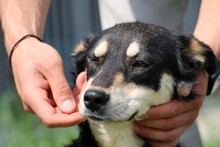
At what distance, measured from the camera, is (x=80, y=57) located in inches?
122

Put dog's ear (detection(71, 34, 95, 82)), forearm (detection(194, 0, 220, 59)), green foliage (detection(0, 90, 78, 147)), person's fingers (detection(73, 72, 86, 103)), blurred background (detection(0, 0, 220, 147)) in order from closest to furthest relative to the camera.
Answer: person's fingers (detection(73, 72, 86, 103)) < forearm (detection(194, 0, 220, 59)) < dog's ear (detection(71, 34, 95, 82)) < green foliage (detection(0, 90, 78, 147)) < blurred background (detection(0, 0, 220, 147))

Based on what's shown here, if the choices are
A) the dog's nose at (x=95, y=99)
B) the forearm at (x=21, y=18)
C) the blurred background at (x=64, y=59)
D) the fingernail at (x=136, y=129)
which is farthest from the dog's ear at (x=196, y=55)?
the blurred background at (x=64, y=59)

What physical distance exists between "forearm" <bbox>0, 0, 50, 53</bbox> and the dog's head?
10.8 inches

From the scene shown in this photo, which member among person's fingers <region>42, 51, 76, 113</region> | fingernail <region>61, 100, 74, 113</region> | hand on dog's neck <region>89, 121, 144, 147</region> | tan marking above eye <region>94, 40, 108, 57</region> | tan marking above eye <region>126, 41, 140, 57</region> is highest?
tan marking above eye <region>126, 41, 140, 57</region>

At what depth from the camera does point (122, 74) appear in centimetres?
273

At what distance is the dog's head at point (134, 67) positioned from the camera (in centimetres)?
263

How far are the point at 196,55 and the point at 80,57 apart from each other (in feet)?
1.79

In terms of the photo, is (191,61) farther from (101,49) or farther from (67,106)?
(67,106)

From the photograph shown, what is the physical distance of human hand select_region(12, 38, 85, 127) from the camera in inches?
104

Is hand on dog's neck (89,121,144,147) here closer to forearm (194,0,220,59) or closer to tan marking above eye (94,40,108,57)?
tan marking above eye (94,40,108,57)

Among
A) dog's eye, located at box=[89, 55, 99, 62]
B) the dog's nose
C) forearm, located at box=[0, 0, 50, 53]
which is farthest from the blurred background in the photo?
the dog's nose

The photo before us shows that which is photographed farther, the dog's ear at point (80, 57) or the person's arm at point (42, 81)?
the dog's ear at point (80, 57)

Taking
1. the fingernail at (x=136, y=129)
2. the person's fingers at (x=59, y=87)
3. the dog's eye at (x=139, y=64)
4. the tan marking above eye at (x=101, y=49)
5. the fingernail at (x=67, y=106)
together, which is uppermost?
the tan marking above eye at (x=101, y=49)

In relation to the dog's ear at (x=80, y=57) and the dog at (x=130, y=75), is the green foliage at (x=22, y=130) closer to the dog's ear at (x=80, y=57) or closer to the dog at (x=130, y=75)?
the dog's ear at (x=80, y=57)
